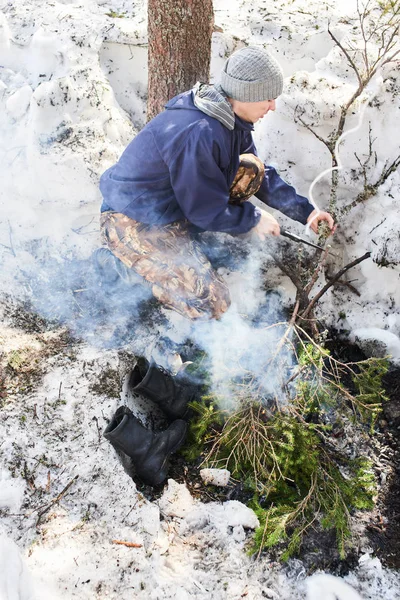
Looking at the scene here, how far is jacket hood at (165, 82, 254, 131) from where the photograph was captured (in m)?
2.74

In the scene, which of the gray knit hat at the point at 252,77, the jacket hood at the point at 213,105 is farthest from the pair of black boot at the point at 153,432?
the gray knit hat at the point at 252,77

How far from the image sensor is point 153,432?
2.94m

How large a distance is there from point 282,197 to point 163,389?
1603 mm

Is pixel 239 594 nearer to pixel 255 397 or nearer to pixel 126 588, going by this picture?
pixel 126 588

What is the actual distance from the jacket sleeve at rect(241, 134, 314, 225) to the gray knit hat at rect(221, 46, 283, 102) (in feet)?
2.07

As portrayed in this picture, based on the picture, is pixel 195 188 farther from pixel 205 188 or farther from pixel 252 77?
pixel 252 77

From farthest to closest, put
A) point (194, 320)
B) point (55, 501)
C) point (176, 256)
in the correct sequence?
point (194, 320) → point (176, 256) → point (55, 501)

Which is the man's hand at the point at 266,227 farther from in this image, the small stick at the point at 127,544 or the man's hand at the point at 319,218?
the small stick at the point at 127,544

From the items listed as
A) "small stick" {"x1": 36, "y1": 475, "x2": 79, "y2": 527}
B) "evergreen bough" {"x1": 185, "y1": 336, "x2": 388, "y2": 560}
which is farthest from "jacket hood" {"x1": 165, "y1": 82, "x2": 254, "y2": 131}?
"small stick" {"x1": 36, "y1": 475, "x2": 79, "y2": 527}

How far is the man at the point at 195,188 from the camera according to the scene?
2730 millimetres

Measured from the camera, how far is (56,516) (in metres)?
2.53

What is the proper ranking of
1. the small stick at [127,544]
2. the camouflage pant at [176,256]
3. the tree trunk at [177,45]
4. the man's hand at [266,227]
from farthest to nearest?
the tree trunk at [177,45]
the camouflage pant at [176,256]
the man's hand at [266,227]
the small stick at [127,544]

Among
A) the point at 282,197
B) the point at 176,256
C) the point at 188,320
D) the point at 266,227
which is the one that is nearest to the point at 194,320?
the point at 188,320

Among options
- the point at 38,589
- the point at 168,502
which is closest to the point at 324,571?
the point at 168,502
